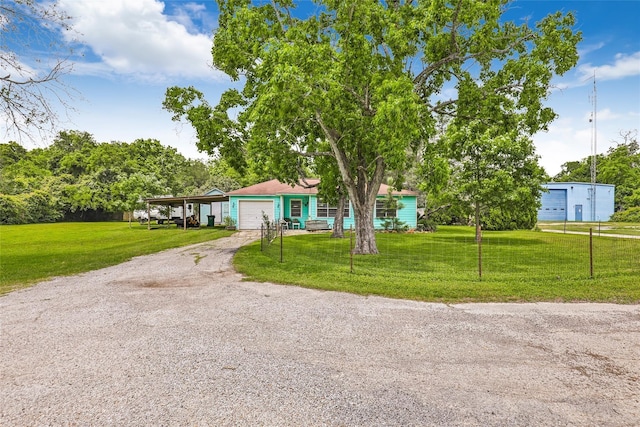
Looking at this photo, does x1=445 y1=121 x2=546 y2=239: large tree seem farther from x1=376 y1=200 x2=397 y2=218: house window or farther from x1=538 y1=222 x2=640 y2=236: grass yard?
x1=376 y1=200 x2=397 y2=218: house window

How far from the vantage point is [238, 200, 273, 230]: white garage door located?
86.1 ft

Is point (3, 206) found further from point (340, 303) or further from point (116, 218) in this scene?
point (340, 303)

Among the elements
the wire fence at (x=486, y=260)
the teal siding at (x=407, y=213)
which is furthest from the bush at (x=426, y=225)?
the wire fence at (x=486, y=260)

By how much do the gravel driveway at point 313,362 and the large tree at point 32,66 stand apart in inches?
143

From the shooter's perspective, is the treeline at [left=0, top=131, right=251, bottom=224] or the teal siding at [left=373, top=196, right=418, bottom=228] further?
the treeline at [left=0, top=131, right=251, bottom=224]

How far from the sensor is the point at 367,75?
11.8m

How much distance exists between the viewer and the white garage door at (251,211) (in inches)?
1033

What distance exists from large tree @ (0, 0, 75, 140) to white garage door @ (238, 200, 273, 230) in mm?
19096

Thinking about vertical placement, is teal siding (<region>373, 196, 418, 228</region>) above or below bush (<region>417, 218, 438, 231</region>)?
above

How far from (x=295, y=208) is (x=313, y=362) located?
75.4ft

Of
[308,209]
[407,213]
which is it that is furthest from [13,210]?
[407,213]

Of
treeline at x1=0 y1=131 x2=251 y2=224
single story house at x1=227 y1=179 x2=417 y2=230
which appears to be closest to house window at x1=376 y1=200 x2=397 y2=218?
single story house at x1=227 y1=179 x2=417 y2=230

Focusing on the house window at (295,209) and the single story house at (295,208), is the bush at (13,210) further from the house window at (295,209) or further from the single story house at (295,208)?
the house window at (295,209)

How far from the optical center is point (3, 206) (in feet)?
112
